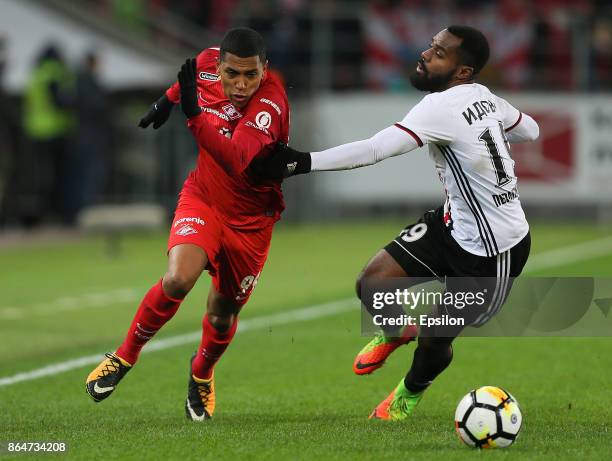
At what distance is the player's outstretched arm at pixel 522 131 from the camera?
24.2 ft

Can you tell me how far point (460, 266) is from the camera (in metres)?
7.09

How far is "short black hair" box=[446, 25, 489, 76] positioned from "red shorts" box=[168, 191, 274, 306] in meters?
1.53

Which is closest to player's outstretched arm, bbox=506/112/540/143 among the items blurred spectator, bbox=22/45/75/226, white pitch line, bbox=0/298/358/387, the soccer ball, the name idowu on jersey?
the name idowu on jersey

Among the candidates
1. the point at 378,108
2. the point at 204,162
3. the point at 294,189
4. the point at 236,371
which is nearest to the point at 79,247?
the point at 294,189

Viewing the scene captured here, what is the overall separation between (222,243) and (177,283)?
48 centimetres

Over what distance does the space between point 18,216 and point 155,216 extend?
4408 mm

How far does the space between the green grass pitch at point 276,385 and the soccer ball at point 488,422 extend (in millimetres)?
81

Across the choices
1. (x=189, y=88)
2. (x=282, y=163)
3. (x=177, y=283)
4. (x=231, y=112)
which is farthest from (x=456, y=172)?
(x=177, y=283)

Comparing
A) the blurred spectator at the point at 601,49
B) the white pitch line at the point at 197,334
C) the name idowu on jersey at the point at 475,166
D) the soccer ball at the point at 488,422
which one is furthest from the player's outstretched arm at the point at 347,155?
the blurred spectator at the point at 601,49

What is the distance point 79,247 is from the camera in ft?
64.3

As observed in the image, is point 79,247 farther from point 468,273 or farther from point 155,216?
point 468,273

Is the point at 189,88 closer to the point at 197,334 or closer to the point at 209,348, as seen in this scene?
the point at 209,348

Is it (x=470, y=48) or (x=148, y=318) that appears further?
(x=148, y=318)

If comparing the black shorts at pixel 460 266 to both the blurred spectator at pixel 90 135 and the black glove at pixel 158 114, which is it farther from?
the blurred spectator at pixel 90 135
